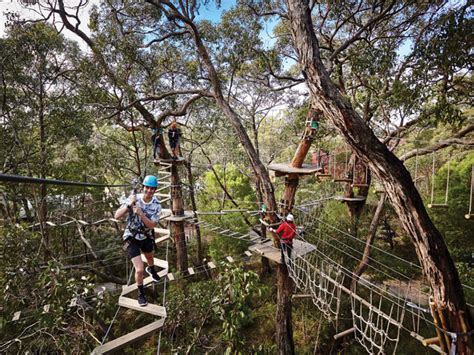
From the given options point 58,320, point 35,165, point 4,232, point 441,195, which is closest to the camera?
point 58,320

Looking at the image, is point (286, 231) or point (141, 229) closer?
point (141, 229)

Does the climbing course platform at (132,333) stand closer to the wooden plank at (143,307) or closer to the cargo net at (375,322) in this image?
the wooden plank at (143,307)

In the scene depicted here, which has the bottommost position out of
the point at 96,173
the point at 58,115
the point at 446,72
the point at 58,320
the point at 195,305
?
the point at 195,305

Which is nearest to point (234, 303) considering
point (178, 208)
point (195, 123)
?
point (178, 208)

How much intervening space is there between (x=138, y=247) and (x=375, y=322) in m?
5.04

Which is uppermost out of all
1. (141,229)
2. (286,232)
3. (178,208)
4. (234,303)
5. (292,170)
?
(292,170)

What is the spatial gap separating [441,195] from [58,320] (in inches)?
308

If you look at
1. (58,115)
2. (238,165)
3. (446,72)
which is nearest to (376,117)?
(446,72)

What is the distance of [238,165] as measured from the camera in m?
8.86

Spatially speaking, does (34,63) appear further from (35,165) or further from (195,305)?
(195,305)

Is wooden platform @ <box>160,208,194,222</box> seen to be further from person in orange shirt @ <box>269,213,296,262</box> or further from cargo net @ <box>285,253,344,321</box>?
cargo net @ <box>285,253,344,321</box>

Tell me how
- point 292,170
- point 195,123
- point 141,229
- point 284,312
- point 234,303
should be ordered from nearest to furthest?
point 141,229 → point 234,303 → point 292,170 → point 284,312 → point 195,123

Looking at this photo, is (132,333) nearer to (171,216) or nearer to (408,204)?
(408,204)

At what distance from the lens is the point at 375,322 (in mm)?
5062
